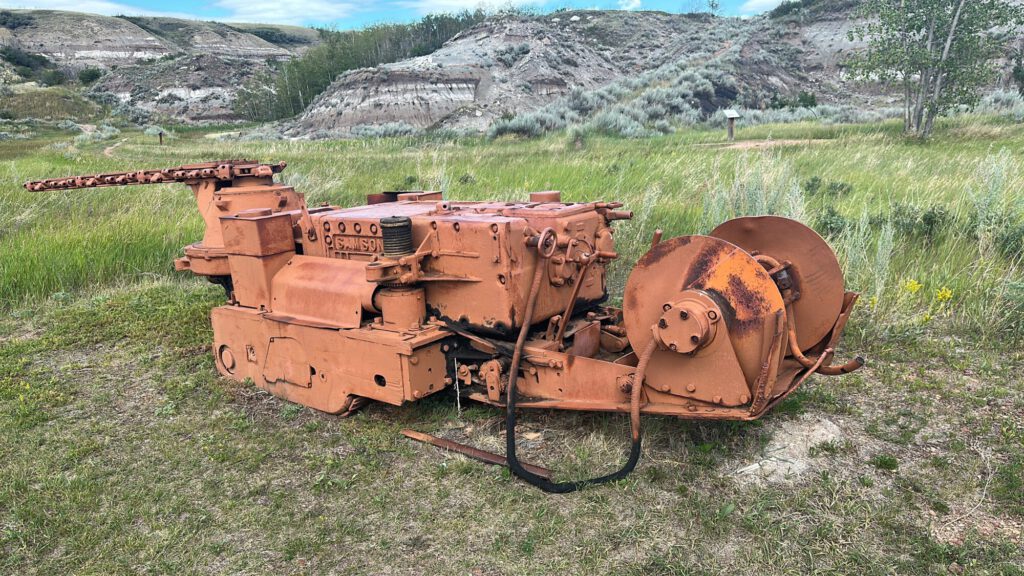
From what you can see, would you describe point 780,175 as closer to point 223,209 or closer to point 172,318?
point 223,209

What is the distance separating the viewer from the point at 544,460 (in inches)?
152

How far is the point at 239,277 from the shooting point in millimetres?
4988

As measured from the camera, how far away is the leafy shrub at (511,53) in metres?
37.6

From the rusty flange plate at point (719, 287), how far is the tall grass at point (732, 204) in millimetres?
2685

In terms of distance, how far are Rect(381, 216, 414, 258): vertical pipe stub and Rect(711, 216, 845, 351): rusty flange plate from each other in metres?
1.96

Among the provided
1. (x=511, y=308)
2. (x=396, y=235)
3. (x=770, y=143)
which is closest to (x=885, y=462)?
(x=511, y=308)

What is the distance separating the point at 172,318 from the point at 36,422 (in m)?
2.27

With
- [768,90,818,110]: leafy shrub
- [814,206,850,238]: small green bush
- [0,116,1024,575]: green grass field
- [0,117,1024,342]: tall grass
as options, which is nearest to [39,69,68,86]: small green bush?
[0,117,1024,342]: tall grass

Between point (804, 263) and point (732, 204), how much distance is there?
4.15 metres

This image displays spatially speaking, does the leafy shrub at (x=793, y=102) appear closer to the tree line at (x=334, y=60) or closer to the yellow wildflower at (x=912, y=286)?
the yellow wildflower at (x=912, y=286)

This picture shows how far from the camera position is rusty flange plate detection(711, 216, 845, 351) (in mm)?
3576

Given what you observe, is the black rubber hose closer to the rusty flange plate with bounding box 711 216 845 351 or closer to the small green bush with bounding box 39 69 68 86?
the rusty flange plate with bounding box 711 216 845 351

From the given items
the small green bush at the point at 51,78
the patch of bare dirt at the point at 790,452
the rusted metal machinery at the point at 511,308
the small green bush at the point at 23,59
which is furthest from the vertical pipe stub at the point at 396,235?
the small green bush at the point at 23,59

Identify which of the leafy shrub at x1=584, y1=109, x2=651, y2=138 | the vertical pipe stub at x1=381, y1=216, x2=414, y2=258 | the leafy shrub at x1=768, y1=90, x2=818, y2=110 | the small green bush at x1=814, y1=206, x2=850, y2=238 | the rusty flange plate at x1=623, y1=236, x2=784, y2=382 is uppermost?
the leafy shrub at x1=768, y1=90, x2=818, y2=110
